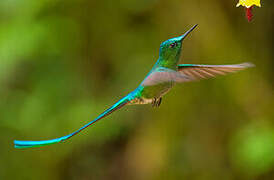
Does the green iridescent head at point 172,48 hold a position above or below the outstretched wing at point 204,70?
above

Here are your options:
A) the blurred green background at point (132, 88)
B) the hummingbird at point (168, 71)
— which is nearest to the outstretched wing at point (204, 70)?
the hummingbird at point (168, 71)

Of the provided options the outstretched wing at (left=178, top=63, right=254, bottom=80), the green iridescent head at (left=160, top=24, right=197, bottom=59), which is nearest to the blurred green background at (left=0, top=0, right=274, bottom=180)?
the outstretched wing at (left=178, top=63, right=254, bottom=80)

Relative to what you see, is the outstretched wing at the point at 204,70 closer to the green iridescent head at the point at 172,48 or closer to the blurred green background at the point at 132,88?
the green iridescent head at the point at 172,48

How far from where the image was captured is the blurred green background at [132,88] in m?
3.54

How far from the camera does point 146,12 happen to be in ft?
12.4

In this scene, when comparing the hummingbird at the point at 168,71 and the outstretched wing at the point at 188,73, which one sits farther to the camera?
the hummingbird at the point at 168,71

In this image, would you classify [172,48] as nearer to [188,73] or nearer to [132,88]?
[188,73]

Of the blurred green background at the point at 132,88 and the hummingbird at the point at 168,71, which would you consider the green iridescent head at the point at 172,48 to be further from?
the blurred green background at the point at 132,88

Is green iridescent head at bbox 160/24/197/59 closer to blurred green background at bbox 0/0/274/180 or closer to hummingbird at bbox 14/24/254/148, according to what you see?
hummingbird at bbox 14/24/254/148

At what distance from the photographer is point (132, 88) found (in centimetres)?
367

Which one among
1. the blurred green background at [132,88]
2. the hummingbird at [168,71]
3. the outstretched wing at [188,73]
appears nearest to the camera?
the outstretched wing at [188,73]

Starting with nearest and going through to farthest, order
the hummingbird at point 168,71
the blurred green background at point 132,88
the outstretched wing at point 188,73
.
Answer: the outstretched wing at point 188,73, the hummingbird at point 168,71, the blurred green background at point 132,88

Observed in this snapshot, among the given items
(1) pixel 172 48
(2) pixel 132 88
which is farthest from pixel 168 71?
(2) pixel 132 88

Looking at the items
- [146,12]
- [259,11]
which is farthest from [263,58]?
[146,12]
